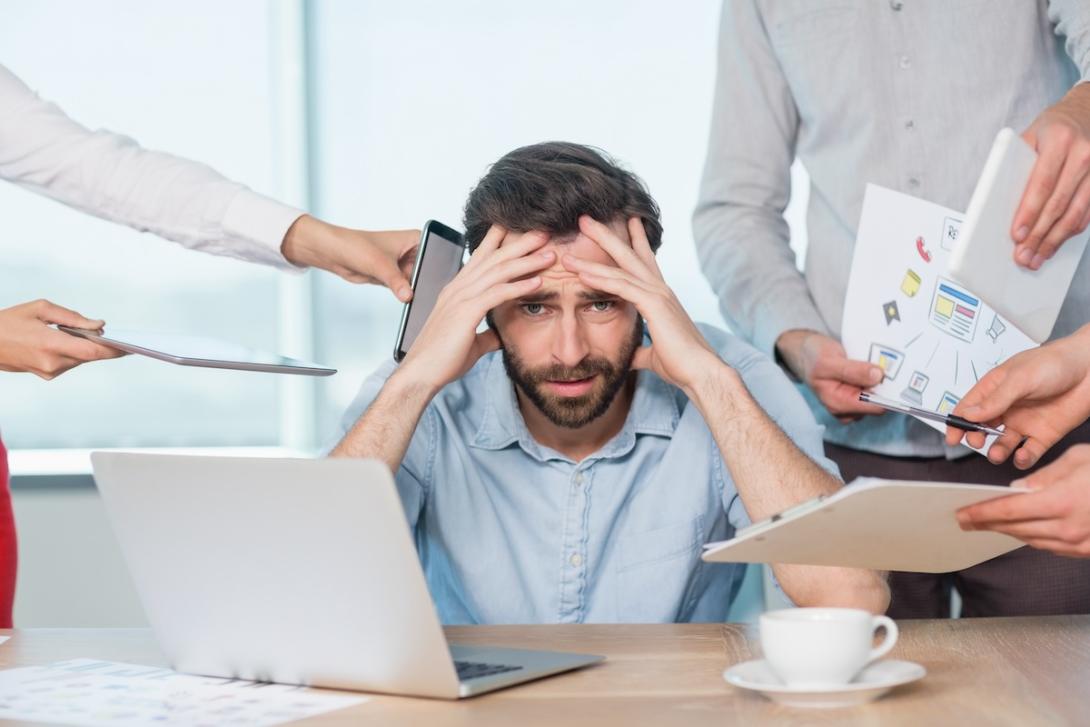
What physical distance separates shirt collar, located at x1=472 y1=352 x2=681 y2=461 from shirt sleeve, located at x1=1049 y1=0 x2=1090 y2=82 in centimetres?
79

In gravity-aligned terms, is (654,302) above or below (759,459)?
above

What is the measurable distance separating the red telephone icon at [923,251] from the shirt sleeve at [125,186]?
3.03 ft

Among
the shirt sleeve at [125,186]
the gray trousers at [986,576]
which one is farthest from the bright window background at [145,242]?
the gray trousers at [986,576]

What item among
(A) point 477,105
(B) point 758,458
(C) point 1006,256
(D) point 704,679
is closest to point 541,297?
(B) point 758,458

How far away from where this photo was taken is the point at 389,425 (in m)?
1.67

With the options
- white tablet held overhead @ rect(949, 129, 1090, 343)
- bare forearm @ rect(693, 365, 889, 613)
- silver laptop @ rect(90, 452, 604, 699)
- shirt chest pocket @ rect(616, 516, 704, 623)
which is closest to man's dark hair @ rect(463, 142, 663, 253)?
bare forearm @ rect(693, 365, 889, 613)

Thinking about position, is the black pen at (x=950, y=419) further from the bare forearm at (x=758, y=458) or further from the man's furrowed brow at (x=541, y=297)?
the man's furrowed brow at (x=541, y=297)

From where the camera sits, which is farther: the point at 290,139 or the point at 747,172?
the point at 290,139

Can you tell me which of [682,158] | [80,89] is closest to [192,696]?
[682,158]

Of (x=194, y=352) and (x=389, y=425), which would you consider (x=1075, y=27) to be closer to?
(x=389, y=425)

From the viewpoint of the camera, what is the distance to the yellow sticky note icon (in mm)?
1732

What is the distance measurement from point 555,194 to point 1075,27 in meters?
0.85

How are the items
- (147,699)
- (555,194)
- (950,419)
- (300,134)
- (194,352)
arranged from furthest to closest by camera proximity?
1. (300,134)
2. (555,194)
3. (950,419)
4. (194,352)
5. (147,699)

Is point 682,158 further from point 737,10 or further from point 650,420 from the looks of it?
point 650,420
